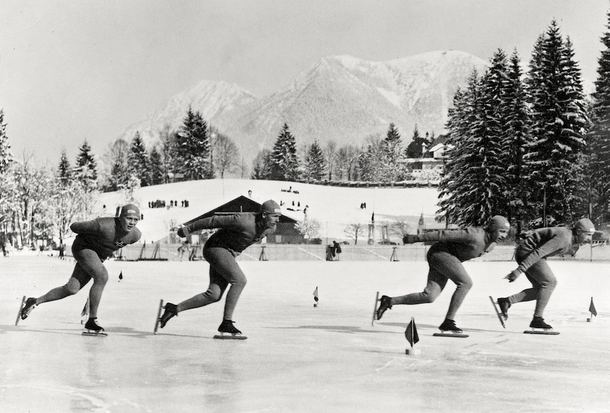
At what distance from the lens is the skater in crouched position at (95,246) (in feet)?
36.8

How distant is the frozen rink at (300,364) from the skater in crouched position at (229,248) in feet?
1.43

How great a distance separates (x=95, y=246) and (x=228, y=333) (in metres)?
2.06

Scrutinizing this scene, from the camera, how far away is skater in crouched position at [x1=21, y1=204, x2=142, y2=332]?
11219 mm

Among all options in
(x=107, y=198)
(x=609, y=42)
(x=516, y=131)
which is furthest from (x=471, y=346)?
(x=107, y=198)

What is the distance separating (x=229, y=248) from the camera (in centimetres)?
1103

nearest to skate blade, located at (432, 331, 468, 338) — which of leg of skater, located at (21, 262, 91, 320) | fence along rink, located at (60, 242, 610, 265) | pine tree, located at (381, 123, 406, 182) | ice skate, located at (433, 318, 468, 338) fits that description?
ice skate, located at (433, 318, 468, 338)

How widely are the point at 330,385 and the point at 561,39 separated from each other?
58953 mm

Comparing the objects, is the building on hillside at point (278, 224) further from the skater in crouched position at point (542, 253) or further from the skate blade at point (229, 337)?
the skate blade at point (229, 337)

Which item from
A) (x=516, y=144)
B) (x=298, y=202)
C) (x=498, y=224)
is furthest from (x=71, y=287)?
(x=298, y=202)

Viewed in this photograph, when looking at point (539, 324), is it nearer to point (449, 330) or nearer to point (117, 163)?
point (449, 330)

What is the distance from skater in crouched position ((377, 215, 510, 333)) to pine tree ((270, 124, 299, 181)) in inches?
5333

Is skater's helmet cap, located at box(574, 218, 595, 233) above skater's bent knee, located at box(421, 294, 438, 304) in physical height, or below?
above

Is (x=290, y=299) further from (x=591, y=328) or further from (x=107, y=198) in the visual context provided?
(x=107, y=198)

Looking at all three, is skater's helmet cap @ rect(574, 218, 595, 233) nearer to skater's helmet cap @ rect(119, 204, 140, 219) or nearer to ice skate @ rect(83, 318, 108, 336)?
skater's helmet cap @ rect(119, 204, 140, 219)
